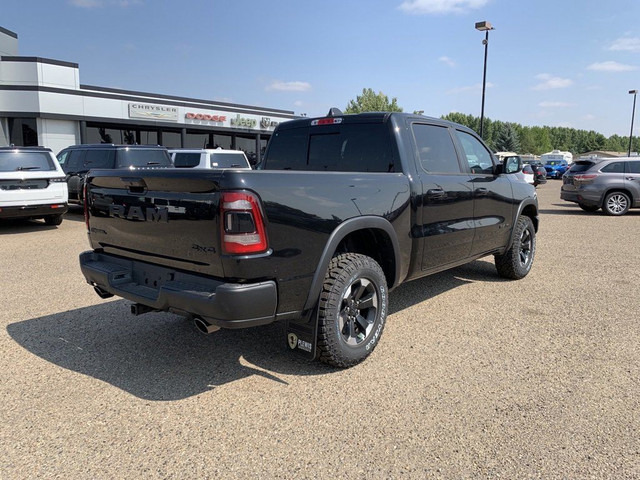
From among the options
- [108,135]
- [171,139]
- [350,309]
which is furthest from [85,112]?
[350,309]

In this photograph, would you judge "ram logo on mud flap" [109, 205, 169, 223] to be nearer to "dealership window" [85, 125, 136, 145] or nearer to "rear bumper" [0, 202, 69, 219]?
"rear bumper" [0, 202, 69, 219]

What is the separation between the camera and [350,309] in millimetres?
3750

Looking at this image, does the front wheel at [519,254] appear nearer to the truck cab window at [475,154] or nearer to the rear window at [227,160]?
the truck cab window at [475,154]

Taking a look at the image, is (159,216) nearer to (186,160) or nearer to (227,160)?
(227,160)

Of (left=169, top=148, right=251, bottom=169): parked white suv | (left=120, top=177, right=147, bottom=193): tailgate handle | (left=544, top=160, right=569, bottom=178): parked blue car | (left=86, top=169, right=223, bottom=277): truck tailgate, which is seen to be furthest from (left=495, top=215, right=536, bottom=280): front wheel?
(left=544, top=160, right=569, bottom=178): parked blue car

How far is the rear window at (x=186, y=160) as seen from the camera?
13617 mm

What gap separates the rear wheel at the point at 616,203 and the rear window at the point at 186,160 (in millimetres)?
12134

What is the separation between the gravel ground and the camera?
2631 millimetres

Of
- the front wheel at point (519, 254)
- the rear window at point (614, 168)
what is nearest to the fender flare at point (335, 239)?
the front wheel at point (519, 254)

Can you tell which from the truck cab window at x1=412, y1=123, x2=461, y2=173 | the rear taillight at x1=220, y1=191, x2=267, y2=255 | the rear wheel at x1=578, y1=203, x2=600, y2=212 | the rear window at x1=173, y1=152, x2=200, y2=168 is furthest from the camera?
the rear wheel at x1=578, y1=203, x2=600, y2=212

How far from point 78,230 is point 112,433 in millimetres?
9072

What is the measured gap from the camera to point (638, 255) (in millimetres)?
8469

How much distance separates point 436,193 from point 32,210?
8970 mm

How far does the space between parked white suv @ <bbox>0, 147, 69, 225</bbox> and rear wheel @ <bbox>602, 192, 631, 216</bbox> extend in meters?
14.8
